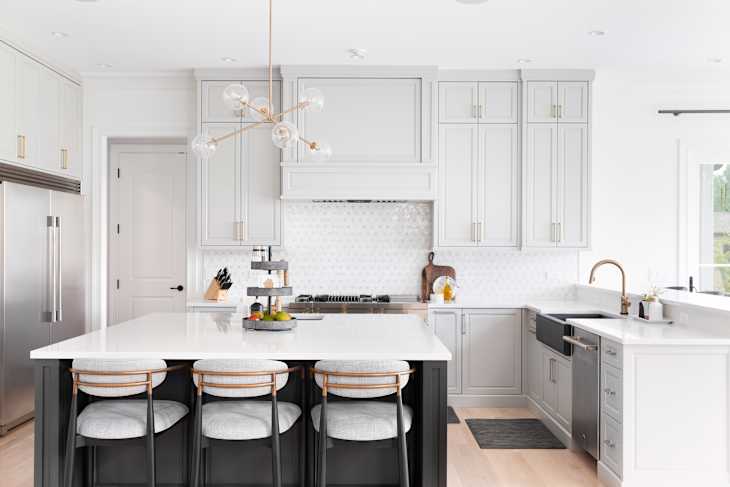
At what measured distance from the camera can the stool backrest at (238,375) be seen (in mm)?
2705

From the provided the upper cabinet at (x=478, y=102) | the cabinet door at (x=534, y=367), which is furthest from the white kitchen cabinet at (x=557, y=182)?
the cabinet door at (x=534, y=367)

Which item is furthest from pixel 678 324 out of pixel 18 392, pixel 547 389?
pixel 18 392

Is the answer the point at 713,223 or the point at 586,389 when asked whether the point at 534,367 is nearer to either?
the point at 586,389

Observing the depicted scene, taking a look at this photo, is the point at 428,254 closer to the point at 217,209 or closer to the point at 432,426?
the point at 217,209

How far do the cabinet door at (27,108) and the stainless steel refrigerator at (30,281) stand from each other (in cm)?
29

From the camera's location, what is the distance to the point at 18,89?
4.54 m

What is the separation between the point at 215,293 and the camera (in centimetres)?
544

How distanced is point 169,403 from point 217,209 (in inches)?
104

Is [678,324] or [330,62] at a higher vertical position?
→ [330,62]

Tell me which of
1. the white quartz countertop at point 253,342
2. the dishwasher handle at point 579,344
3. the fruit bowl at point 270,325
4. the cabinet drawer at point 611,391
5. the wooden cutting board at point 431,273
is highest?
the wooden cutting board at point 431,273

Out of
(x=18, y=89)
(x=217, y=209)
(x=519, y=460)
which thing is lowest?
(x=519, y=460)

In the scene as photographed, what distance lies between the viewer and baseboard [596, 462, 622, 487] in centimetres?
335

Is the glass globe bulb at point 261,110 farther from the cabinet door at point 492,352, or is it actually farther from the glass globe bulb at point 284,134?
the cabinet door at point 492,352

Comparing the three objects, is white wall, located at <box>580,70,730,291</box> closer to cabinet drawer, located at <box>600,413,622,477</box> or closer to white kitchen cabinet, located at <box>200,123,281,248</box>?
cabinet drawer, located at <box>600,413,622,477</box>
